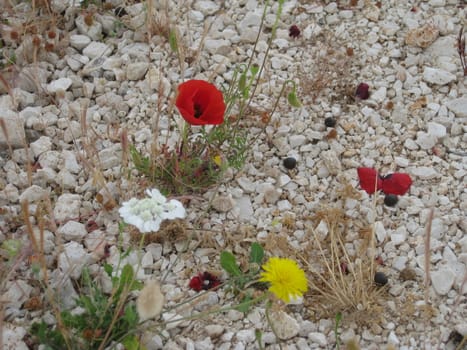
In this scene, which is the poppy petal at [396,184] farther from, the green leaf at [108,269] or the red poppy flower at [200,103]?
the green leaf at [108,269]

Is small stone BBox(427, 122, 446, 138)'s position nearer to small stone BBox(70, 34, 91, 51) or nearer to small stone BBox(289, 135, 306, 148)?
small stone BBox(289, 135, 306, 148)

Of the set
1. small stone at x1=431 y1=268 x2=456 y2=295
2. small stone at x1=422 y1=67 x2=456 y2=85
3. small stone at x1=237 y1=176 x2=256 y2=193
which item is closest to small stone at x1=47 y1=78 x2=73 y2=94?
small stone at x1=237 y1=176 x2=256 y2=193

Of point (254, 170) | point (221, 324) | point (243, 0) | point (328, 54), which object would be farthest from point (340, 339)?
point (243, 0)

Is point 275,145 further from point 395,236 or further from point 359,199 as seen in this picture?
point 395,236

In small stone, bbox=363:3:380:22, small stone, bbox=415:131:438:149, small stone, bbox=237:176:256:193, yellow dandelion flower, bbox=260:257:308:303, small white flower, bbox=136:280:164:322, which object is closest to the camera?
small white flower, bbox=136:280:164:322

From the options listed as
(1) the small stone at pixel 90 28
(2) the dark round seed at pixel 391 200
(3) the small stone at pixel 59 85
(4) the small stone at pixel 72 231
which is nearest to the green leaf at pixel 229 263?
(4) the small stone at pixel 72 231

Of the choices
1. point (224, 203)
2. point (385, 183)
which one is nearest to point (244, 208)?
point (224, 203)
